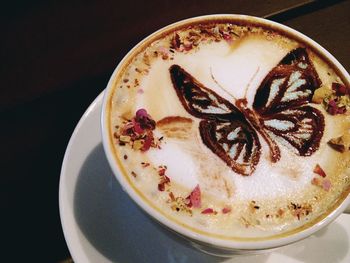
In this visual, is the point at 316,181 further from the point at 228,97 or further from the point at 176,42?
the point at 176,42

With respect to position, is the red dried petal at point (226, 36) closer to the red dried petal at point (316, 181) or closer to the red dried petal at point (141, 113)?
the red dried petal at point (141, 113)

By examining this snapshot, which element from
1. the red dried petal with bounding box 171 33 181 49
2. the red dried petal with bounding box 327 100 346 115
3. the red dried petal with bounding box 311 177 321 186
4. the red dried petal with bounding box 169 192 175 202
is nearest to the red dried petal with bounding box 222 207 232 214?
the red dried petal with bounding box 169 192 175 202

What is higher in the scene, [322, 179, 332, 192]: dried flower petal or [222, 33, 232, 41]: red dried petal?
[222, 33, 232, 41]: red dried petal

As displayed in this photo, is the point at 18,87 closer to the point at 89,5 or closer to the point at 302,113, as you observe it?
the point at 89,5

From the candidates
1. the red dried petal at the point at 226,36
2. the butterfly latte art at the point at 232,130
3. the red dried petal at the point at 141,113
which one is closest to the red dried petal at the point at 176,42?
the butterfly latte art at the point at 232,130

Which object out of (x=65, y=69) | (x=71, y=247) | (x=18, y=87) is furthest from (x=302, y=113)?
(x=18, y=87)

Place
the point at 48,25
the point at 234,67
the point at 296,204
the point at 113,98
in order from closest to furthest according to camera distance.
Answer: the point at 296,204 < the point at 113,98 < the point at 234,67 < the point at 48,25

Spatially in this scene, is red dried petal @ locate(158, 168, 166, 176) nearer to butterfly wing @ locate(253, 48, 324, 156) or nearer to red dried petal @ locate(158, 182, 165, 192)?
red dried petal @ locate(158, 182, 165, 192)
